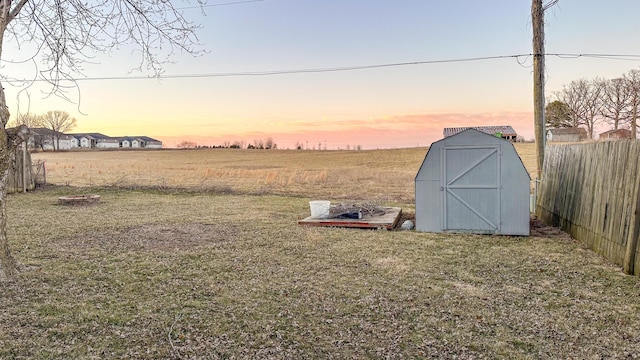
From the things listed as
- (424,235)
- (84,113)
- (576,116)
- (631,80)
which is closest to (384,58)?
(424,235)

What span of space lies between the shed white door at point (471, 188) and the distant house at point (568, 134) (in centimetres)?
3563

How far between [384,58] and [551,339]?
1279 cm

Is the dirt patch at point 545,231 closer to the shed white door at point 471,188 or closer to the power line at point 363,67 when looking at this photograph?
the shed white door at point 471,188

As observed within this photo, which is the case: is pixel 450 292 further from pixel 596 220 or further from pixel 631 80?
pixel 631 80

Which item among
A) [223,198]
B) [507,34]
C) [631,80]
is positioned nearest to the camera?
[507,34]

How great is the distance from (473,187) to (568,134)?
126 feet

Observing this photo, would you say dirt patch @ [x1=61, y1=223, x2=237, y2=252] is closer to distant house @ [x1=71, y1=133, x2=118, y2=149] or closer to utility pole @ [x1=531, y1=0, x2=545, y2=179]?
utility pole @ [x1=531, y1=0, x2=545, y2=179]

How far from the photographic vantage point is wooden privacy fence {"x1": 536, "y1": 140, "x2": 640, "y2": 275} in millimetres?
5141

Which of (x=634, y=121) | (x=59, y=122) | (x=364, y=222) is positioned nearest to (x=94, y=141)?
(x=59, y=122)

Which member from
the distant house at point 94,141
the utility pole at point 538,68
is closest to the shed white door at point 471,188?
the utility pole at point 538,68

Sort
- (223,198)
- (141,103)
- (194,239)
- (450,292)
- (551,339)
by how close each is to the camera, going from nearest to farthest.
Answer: (551,339)
(450,292)
(194,239)
(223,198)
(141,103)

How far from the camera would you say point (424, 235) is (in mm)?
7695

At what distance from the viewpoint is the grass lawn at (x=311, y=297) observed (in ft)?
10.4

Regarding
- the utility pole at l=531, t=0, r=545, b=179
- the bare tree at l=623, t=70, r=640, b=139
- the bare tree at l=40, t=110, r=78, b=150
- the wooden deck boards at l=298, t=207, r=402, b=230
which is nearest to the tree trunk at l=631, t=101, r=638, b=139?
the bare tree at l=623, t=70, r=640, b=139
